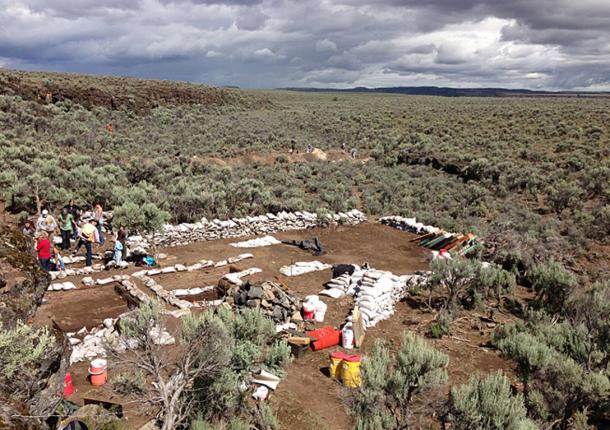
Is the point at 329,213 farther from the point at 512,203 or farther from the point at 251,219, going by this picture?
the point at 512,203

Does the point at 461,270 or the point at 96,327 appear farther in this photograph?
the point at 461,270

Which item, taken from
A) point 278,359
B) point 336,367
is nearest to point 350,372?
point 336,367

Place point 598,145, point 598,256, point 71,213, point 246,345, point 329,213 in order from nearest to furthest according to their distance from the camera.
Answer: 1. point 246,345
2. point 71,213
3. point 598,256
4. point 329,213
5. point 598,145

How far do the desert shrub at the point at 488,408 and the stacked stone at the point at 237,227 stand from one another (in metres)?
12.1

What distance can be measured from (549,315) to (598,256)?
294 inches

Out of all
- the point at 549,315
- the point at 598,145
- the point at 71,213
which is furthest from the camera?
the point at 598,145

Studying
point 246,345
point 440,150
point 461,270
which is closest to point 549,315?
point 461,270

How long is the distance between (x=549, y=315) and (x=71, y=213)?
15.3 meters

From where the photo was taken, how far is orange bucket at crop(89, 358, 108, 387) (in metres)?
8.02

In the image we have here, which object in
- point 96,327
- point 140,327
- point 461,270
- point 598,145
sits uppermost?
point 598,145

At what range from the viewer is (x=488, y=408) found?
18.6 ft

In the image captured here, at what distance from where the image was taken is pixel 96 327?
399 inches

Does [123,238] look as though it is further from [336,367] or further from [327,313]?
[336,367]

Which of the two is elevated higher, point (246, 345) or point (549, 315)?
point (246, 345)
